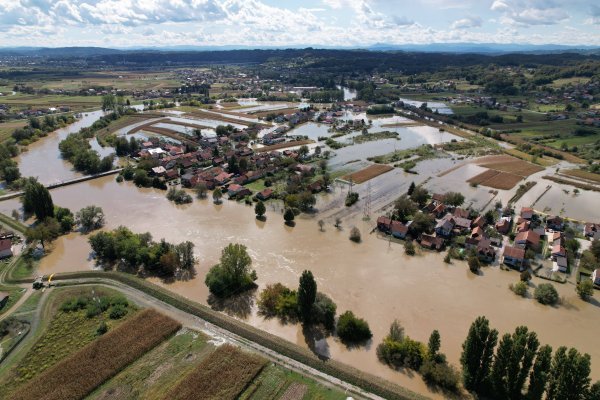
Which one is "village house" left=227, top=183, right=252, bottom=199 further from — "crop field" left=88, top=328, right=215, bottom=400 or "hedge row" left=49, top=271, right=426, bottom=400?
"crop field" left=88, top=328, right=215, bottom=400

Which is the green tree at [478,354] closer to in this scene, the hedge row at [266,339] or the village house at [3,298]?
the hedge row at [266,339]

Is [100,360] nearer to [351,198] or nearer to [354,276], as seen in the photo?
[354,276]

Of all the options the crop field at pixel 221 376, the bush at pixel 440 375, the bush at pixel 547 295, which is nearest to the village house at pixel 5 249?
the crop field at pixel 221 376

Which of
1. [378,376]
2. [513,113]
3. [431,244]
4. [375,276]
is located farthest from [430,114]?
[378,376]

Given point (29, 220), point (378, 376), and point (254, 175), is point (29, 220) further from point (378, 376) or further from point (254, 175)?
point (378, 376)

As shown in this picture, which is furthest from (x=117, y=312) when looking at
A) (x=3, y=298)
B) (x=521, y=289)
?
(x=521, y=289)

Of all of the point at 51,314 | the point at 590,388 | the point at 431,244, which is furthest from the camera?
the point at 431,244

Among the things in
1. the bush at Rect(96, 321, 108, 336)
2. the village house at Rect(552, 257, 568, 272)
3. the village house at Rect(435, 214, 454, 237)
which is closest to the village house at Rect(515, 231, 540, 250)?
the village house at Rect(552, 257, 568, 272)
